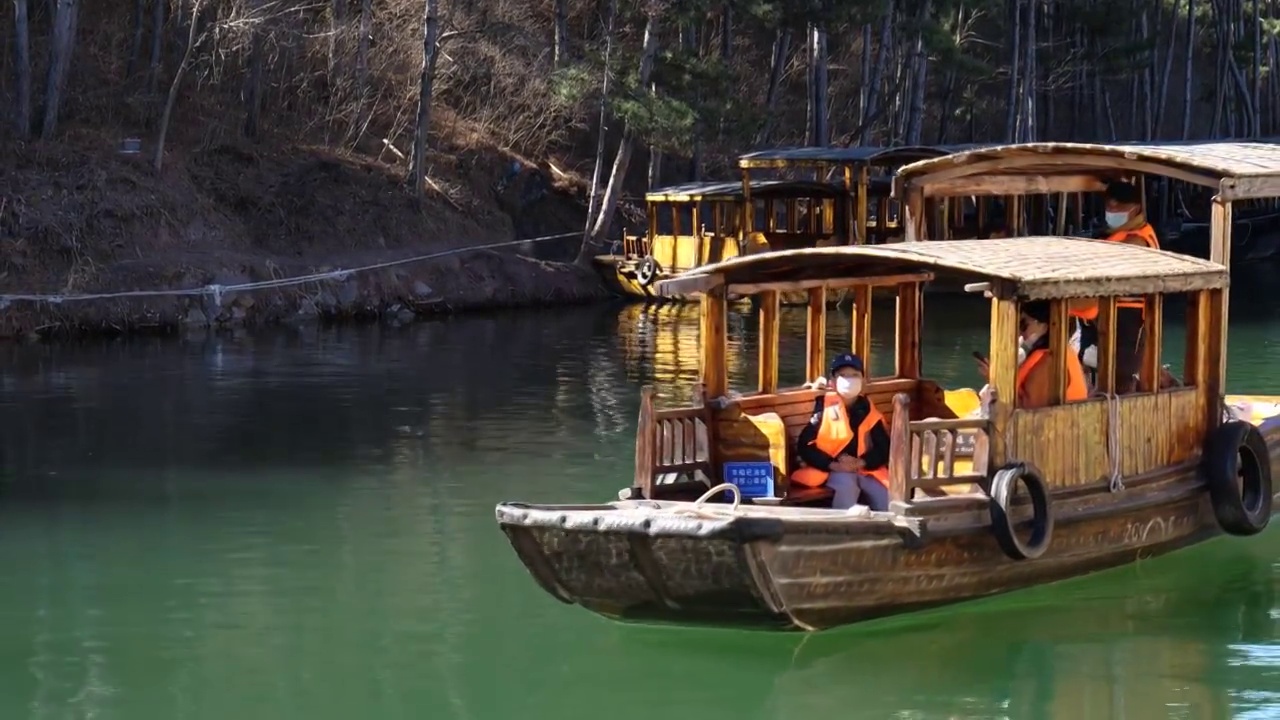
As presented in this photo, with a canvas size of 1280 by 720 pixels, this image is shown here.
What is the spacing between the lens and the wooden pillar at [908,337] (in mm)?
12758

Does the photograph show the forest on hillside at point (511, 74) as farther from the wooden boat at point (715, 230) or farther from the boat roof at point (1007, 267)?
the boat roof at point (1007, 267)

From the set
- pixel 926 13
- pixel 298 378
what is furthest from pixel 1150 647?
pixel 926 13

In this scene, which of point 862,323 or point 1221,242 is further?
point 862,323

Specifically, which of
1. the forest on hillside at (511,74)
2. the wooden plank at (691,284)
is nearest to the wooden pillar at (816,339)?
the wooden plank at (691,284)

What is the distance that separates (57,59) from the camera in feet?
98.1

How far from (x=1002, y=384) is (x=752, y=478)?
160 cm

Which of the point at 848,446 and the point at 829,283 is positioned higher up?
the point at 829,283

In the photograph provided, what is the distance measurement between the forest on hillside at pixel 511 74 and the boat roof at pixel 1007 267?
19974 millimetres

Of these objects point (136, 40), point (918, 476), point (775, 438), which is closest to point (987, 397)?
point (918, 476)

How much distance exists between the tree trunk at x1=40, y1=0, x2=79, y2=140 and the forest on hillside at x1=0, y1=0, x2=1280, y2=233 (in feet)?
0.18

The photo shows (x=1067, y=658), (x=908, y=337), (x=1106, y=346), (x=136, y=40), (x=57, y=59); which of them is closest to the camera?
(x=1067, y=658)

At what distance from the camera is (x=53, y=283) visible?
27109 millimetres

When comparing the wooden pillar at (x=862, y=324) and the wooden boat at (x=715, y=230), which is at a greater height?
the wooden boat at (x=715, y=230)

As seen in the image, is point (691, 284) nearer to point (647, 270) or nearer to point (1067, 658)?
point (1067, 658)
